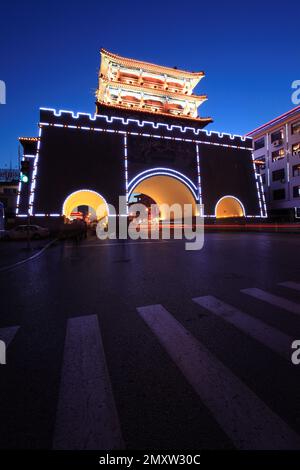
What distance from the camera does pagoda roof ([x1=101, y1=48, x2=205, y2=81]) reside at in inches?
1378

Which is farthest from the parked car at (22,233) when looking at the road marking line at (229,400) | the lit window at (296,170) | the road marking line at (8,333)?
the lit window at (296,170)

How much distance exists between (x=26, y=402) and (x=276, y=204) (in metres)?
46.2

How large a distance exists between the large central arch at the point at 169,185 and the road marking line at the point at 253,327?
Answer: 79.0ft

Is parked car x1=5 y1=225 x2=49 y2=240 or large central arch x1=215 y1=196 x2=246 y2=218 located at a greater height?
large central arch x1=215 y1=196 x2=246 y2=218

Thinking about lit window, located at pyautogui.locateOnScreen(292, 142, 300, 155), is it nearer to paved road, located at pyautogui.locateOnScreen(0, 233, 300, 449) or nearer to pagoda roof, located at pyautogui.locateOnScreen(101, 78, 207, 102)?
pagoda roof, located at pyautogui.locateOnScreen(101, 78, 207, 102)

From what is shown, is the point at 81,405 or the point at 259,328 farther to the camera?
the point at 259,328

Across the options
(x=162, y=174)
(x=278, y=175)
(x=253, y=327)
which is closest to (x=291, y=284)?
(x=253, y=327)

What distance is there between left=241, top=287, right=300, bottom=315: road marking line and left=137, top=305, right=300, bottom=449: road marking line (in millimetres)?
1802

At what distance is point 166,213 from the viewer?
123 feet

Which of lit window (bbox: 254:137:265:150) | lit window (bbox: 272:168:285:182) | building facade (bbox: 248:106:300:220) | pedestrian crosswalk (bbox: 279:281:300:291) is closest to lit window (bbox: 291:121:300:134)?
building facade (bbox: 248:106:300:220)

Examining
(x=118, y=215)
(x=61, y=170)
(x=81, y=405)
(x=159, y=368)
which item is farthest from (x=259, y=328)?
(x=61, y=170)

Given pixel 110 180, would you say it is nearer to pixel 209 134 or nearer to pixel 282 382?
pixel 209 134

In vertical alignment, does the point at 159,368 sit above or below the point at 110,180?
below

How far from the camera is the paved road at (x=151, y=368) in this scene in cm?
163
